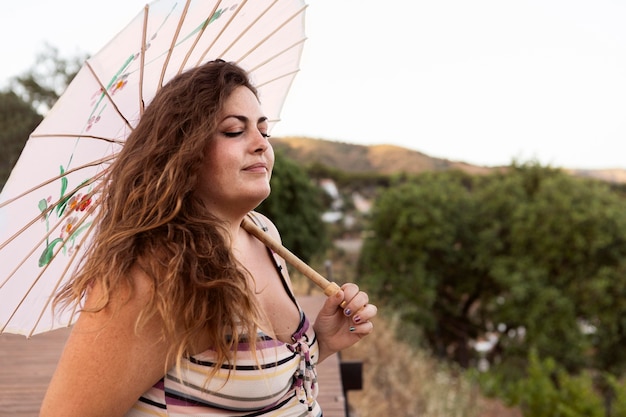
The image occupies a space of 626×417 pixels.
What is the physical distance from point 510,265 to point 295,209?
6.43 metres

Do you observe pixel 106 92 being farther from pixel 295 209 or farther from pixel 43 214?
pixel 295 209

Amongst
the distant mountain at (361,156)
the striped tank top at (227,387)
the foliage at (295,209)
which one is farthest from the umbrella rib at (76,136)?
the distant mountain at (361,156)

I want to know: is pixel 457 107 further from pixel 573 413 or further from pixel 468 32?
pixel 573 413

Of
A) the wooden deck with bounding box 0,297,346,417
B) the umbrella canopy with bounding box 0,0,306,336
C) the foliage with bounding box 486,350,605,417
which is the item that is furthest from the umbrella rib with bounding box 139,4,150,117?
the foliage with bounding box 486,350,605,417

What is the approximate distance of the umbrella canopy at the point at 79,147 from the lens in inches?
60.5

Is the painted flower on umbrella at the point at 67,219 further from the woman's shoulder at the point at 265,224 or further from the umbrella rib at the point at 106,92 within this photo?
the woman's shoulder at the point at 265,224

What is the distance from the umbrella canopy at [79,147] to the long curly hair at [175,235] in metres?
0.24

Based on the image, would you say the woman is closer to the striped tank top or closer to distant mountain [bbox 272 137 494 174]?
the striped tank top

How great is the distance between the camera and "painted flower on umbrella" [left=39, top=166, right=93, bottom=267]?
63.9 inches

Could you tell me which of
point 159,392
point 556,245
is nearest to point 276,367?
point 159,392

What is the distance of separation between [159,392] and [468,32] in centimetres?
3315

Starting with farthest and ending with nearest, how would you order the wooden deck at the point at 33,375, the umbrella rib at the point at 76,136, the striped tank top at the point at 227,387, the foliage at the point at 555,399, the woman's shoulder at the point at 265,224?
1. the foliage at the point at 555,399
2. the wooden deck at the point at 33,375
3. the woman's shoulder at the point at 265,224
4. the umbrella rib at the point at 76,136
5. the striped tank top at the point at 227,387

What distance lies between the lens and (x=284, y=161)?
46.2ft

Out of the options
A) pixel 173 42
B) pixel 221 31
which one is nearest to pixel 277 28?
pixel 221 31
